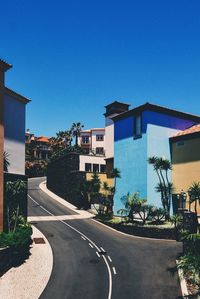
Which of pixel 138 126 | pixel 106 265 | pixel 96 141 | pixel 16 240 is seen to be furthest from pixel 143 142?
pixel 96 141

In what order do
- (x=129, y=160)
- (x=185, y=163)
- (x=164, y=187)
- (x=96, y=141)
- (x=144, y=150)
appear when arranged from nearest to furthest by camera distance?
(x=185, y=163) → (x=164, y=187) → (x=144, y=150) → (x=129, y=160) → (x=96, y=141)

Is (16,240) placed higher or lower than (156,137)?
lower

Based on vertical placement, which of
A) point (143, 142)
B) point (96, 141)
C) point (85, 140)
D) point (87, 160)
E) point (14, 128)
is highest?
point (85, 140)

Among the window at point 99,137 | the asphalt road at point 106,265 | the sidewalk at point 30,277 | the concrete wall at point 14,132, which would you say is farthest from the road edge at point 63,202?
the window at point 99,137

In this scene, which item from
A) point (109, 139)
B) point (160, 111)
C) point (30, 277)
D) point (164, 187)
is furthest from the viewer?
point (109, 139)

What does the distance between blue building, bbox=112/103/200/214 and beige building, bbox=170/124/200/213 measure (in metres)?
1.39

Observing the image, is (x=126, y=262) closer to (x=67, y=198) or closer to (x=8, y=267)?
(x=8, y=267)

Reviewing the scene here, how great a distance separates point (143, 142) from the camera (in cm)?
4584

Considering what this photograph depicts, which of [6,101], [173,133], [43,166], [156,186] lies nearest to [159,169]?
[156,186]

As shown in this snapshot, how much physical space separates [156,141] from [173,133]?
3.66m

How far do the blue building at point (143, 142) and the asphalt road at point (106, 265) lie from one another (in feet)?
27.0

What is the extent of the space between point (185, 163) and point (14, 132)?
22.3 metres

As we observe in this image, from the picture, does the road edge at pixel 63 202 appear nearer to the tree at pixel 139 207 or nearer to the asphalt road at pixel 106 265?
the asphalt road at pixel 106 265

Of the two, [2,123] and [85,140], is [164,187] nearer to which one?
[2,123]
